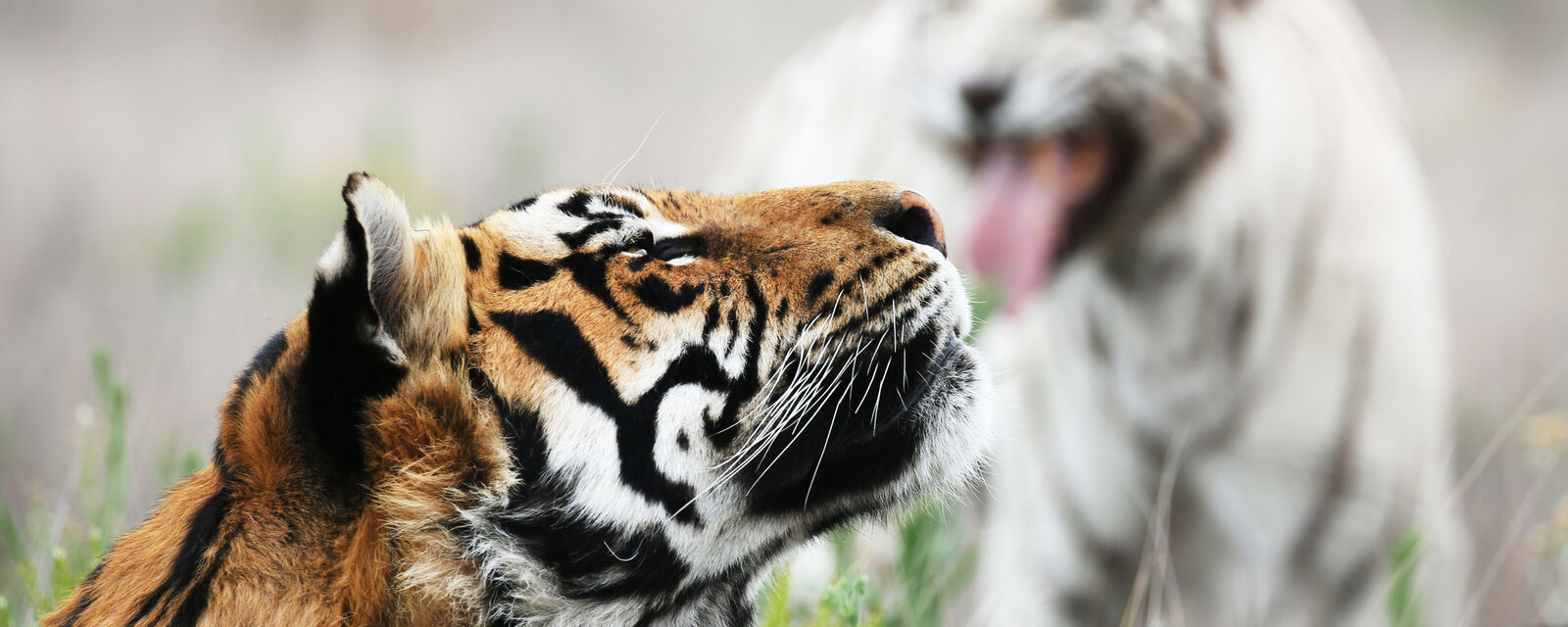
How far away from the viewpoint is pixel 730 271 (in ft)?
6.33

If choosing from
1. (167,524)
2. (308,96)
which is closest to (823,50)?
(167,524)

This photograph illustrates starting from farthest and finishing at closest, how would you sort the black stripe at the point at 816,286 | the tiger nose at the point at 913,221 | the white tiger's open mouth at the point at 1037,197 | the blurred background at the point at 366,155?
the blurred background at the point at 366,155
the white tiger's open mouth at the point at 1037,197
the tiger nose at the point at 913,221
the black stripe at the point at 816,286

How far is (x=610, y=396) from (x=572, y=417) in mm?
66

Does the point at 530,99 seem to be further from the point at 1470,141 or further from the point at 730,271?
the point at 730,271

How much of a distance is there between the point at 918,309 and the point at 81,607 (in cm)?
129

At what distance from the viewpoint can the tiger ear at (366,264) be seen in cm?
147

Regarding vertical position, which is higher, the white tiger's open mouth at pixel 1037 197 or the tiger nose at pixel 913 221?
the tiger nose at pixel 913 221

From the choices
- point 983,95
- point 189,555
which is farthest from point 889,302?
point 983,95

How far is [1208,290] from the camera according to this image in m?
3.53

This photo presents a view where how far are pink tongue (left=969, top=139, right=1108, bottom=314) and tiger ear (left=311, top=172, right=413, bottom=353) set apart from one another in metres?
2.23

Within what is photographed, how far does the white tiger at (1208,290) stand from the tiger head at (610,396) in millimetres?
1535

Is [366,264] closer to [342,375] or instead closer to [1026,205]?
[342,375]

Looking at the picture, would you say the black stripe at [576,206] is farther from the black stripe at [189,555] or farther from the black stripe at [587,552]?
the black stripe at [189,555]

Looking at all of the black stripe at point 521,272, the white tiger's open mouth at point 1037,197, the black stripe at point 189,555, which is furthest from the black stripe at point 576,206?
the white tiger's open mouth at point 1037,197
